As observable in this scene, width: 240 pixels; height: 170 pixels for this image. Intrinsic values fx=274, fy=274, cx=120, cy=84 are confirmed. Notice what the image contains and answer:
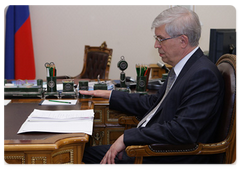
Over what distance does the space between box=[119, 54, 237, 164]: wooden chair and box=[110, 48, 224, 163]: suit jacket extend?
3 cm

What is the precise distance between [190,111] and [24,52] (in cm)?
388

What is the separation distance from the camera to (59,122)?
1484 mm

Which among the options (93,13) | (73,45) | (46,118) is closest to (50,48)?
(73,45)

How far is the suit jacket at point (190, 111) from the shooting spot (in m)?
1.35

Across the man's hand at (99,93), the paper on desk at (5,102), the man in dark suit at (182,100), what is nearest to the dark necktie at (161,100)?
the man in dark suit at (182,100)

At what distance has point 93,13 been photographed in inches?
196

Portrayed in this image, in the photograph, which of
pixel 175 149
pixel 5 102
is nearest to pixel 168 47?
pixel 175 149

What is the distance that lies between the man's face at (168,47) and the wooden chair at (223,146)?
0.31 meters

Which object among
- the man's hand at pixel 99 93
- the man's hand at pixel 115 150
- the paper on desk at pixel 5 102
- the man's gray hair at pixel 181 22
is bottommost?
the man's hand at pixel 115 150

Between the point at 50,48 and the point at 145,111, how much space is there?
11.7ft

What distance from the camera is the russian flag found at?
4539 mm

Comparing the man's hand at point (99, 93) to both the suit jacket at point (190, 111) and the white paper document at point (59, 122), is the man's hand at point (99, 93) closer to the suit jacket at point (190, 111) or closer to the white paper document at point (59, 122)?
the white paper document at point (59, 122)

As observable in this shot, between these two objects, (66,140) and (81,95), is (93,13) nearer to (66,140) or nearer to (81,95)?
(81,95)

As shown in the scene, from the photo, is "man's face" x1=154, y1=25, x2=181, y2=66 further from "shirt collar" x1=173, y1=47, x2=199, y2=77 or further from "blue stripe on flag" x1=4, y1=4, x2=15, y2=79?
"blue stripe on flag" x1=4, y1=4, x2=15, y2=79
